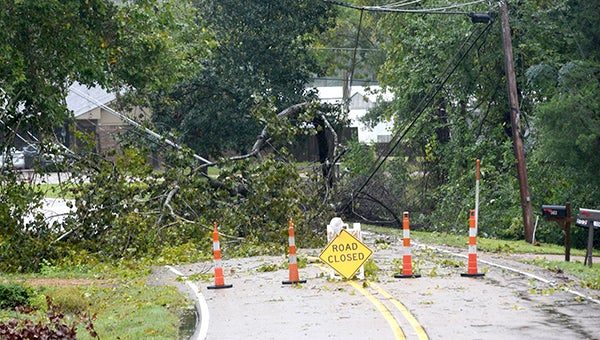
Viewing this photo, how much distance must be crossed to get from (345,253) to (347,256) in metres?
0.06

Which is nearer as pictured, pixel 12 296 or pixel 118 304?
pixel 118 304

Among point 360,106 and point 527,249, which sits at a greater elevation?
point 360,106

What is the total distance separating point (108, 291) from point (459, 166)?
19.6 meters

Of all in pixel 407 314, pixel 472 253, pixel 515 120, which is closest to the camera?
pixel 407 314

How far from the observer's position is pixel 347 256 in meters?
15.3

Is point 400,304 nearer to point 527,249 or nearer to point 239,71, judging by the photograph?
point 527,249

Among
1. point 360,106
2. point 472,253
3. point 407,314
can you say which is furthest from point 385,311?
point 360,106

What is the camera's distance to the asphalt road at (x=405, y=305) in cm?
1127

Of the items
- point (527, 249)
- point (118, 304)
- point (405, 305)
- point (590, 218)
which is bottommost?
point (118, 304)

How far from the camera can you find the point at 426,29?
1351 inches

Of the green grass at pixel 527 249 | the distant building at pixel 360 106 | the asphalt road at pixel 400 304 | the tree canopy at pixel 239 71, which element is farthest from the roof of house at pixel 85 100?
the asphalt road at pixel 400 304

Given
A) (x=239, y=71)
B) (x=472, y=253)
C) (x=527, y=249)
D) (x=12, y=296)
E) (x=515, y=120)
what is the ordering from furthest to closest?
(x=239, y=71) → (x=515, y=120) → (x=527, y=249) → (x=472, y=253) → (x=12, y=296)

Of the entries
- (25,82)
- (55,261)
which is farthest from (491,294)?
(25,82)

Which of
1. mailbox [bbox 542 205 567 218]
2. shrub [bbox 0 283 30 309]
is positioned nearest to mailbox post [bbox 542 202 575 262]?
mailbox [bbox 542 205 567 218]
